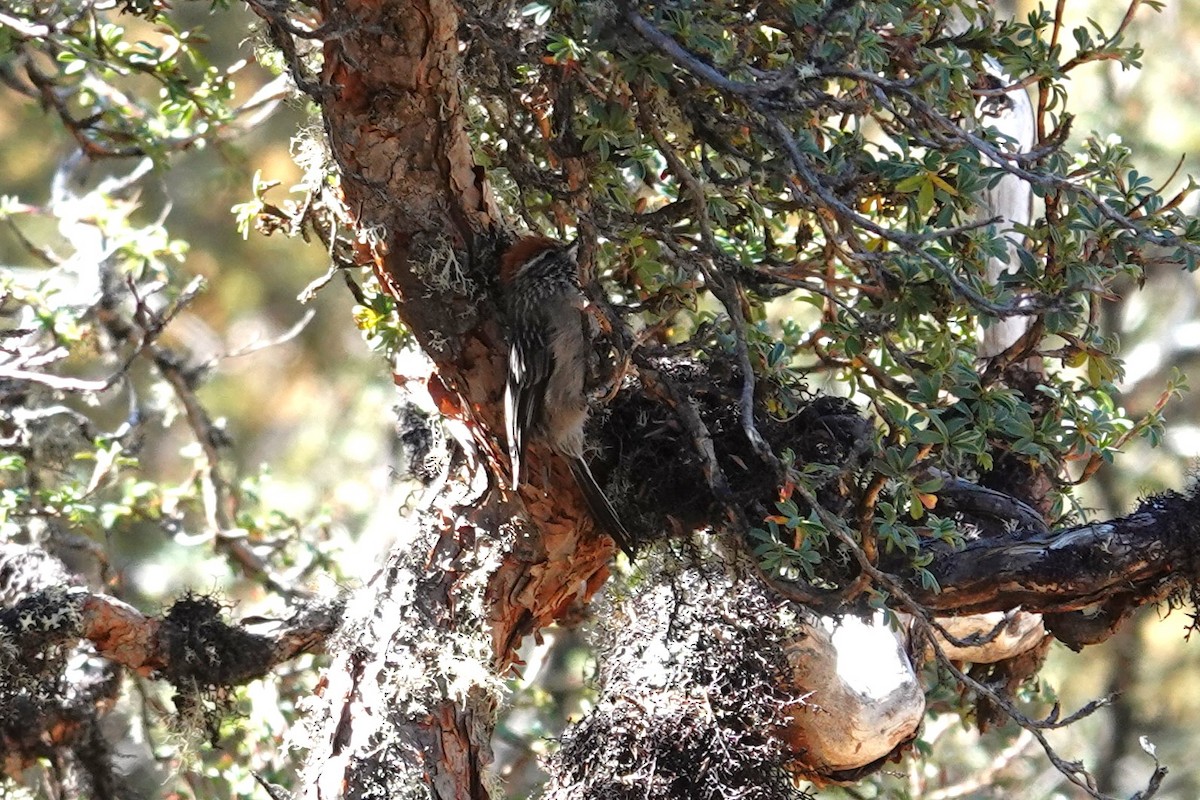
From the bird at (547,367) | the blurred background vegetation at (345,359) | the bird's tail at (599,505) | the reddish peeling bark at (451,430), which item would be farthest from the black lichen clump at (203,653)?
the blurred background vegetation at (345,359)

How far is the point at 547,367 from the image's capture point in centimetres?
286

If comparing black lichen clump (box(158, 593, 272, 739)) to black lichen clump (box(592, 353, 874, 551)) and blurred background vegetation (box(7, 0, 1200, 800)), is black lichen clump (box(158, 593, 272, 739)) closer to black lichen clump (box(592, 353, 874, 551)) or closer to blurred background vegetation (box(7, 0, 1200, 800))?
black lichen clump (box(592, 353, 874, 551))

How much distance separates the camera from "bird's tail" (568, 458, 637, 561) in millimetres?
2887

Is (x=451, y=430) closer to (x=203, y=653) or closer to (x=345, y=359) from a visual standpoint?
(x=203, y=653)

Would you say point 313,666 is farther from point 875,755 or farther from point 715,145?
point 715,145

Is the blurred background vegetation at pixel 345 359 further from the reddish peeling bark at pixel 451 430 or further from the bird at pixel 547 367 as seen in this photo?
the bird at pixel 547 367

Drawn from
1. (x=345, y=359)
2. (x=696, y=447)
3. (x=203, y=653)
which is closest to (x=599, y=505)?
(x=696, y=447)

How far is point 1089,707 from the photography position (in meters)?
2.30

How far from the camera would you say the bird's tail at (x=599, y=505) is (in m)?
2.89

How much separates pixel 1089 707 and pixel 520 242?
4.98ft

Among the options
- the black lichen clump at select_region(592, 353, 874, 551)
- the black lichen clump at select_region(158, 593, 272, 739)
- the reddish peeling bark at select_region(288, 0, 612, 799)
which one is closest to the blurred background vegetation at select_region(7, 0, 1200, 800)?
the black lichen clump at select_region(158, 593, 272, 739)

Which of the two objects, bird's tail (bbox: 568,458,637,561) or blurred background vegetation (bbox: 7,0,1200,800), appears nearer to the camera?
bird's tail (bbox: 568,458,637,561)

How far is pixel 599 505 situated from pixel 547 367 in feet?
1.10

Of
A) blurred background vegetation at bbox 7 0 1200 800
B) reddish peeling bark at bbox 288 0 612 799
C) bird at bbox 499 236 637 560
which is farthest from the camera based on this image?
blurred background vegetation at bbox 7 0 1200 800
